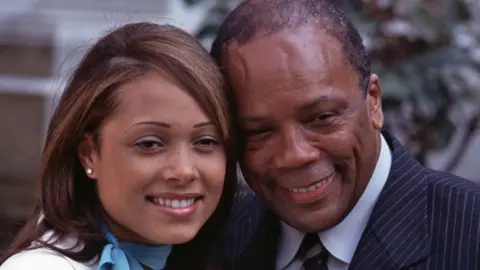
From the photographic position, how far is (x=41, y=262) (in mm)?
2146

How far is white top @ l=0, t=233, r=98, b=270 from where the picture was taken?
2135mm

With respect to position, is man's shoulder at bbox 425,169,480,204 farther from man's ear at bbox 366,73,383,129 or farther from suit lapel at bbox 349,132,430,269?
man's ear at bbox 366,73,383,129

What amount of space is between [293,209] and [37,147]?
3899mm

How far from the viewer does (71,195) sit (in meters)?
2.33

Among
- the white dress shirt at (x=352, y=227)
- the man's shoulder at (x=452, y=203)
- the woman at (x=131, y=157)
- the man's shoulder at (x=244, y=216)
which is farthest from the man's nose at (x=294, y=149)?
the man's shoulder at (x=244, y=216)

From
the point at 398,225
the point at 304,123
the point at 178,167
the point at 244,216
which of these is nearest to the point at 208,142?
the point at 178,167

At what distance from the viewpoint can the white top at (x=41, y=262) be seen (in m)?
2.13

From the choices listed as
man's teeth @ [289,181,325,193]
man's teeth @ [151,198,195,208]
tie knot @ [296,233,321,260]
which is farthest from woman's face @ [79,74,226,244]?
tie knot @ [296,233,321,260]

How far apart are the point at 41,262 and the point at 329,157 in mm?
719

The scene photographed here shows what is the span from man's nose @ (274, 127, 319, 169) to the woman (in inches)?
5.1

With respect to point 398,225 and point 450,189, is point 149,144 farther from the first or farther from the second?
point 450,189

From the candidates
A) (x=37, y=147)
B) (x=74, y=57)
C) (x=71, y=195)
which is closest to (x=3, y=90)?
(x=37, y=147)

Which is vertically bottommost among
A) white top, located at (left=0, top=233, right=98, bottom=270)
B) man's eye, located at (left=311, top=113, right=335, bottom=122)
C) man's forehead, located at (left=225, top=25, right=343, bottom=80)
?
white top, located at (left=0, top=233, right=98, bottom=270)

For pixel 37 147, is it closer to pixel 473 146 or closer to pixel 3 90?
pixel 3 90
